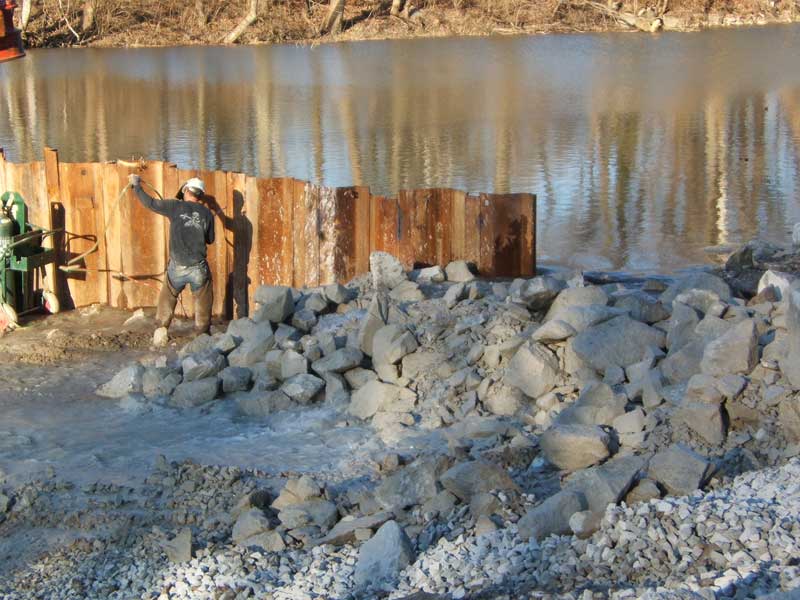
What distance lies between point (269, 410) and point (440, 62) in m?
27.9

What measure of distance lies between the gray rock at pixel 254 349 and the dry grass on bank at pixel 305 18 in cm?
3535

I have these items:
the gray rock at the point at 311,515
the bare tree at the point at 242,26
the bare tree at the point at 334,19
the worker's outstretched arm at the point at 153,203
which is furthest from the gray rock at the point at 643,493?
the bare tree at the point at 242,26

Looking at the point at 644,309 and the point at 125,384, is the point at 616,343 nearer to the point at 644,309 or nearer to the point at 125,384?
the point at 644,309

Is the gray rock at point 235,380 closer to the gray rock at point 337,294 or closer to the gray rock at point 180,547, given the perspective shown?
the gray rock at point 337,294

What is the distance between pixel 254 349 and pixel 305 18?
37.4 meters

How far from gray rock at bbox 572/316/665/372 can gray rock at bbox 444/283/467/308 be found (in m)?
1.55

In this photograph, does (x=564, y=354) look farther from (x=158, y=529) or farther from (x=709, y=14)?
(x=709, y=14)

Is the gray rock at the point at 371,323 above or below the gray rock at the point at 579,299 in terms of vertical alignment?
below

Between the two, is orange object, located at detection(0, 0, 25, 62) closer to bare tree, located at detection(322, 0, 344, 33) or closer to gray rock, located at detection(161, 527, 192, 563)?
gray rock, located at detection(161, 527, 192, 563)

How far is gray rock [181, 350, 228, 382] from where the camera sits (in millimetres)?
9258

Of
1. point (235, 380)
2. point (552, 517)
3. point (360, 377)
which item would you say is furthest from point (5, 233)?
point (552, 517)

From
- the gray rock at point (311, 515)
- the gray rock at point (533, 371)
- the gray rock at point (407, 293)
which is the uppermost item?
the gray rock at point (407, 293)

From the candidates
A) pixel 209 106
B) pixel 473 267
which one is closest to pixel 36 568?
pixel 473 267

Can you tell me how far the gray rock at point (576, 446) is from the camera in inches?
270
